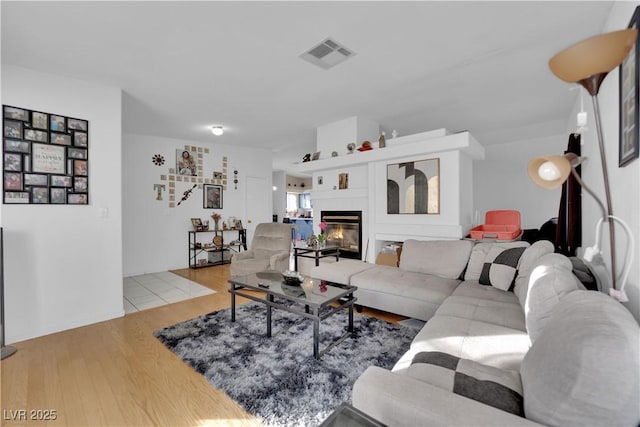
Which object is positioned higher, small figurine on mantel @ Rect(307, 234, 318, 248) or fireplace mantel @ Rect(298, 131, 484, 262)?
fireplace mantel @ Rect(298, 131, 484, 262)

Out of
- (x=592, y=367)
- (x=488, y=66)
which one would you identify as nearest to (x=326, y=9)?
(x=488, y=66)

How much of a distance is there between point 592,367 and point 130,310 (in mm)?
3897

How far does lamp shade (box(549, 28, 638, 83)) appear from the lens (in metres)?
0.96

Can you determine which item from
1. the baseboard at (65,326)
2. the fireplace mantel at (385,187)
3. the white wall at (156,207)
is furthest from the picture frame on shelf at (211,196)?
the baseboard at (65,326)

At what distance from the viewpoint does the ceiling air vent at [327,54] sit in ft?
7.88

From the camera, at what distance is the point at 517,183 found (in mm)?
5719

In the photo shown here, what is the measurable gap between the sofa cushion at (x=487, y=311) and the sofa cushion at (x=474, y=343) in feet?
0.30

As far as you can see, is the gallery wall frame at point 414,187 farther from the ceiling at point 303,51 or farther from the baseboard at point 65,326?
the baseboard at point 65,326

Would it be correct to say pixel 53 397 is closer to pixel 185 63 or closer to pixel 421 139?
pixel 185 63

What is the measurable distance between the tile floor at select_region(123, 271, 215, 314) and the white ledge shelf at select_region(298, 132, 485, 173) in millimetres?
2763

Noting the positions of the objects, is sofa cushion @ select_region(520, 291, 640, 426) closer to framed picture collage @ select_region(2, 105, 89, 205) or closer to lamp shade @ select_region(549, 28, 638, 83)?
lamp shade @ select_region(549, 28, 638, 83)

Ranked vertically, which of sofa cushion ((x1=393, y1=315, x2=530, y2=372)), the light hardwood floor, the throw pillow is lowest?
the light hardwood floor

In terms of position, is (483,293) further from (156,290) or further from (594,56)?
(156,290)

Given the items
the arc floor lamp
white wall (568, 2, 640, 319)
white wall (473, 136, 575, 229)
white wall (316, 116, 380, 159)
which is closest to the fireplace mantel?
white wall (316, 116, 380, 159)
